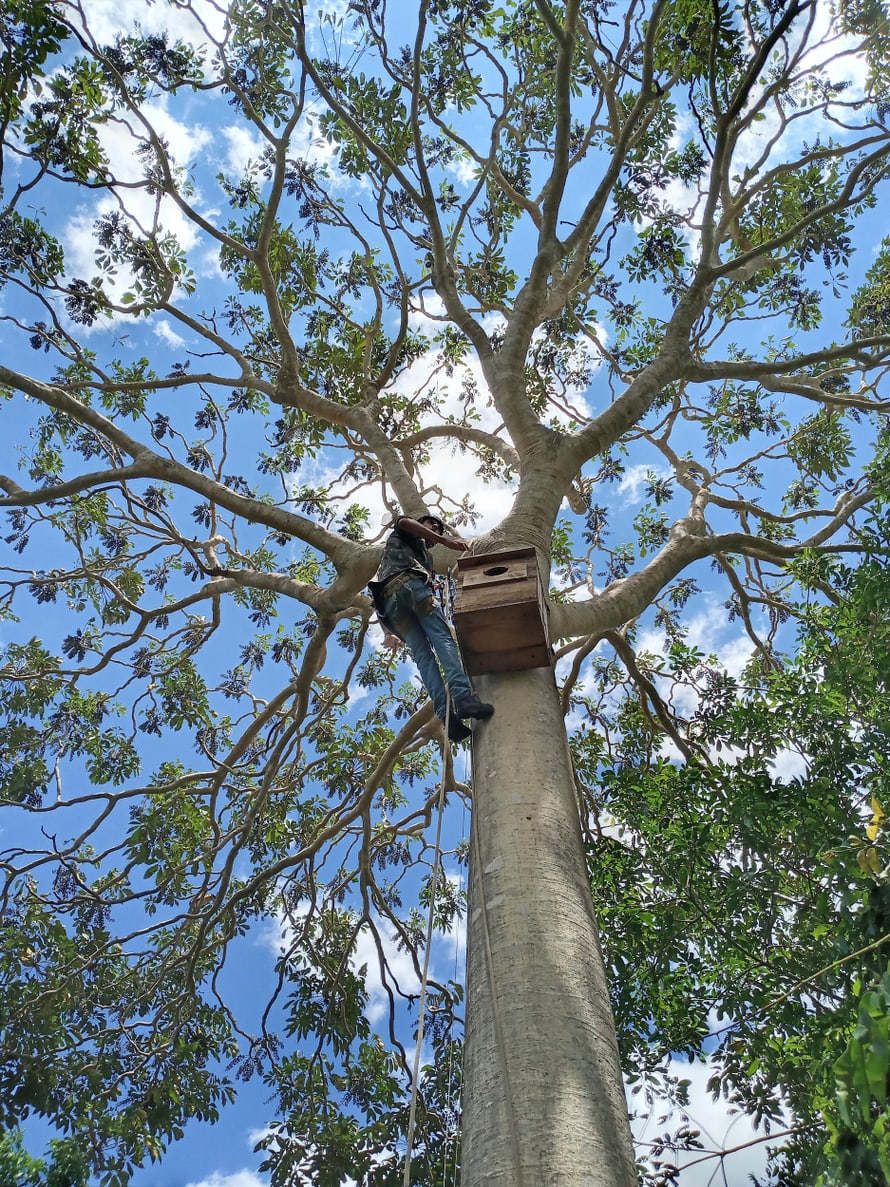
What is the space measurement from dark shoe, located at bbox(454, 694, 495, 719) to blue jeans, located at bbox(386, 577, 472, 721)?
0.33m

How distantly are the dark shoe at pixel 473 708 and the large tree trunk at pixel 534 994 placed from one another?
4.6 inches

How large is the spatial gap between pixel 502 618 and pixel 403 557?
135 centimetres

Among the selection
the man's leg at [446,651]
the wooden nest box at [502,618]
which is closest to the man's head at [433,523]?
the man's leg at [446,651]

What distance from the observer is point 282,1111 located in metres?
6.09

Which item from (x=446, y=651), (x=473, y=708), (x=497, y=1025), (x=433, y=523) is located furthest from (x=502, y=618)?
(x=433, y=523)

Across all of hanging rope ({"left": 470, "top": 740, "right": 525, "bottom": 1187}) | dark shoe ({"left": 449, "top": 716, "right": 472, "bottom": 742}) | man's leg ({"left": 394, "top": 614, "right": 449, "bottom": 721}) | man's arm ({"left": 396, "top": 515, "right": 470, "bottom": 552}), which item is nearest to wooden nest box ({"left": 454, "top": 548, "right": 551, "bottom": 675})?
dark shoe ({"left": 449, "top": 716, "right": 472, "bottom": 742})

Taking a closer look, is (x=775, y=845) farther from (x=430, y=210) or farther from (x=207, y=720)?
(x=207, y=720)

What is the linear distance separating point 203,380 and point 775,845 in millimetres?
5040

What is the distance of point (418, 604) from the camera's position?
435 centimetres

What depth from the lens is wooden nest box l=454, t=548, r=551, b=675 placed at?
3.33 metres

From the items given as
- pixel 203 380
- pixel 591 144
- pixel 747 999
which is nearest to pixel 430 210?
pixel 203 380

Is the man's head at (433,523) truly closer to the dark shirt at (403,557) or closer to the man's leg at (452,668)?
the dark shirt at (403,557)

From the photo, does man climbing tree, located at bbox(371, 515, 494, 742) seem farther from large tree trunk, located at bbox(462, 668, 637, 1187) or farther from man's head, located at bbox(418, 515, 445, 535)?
large tree trunk, located at bbox(462, 668, 637, 1187)

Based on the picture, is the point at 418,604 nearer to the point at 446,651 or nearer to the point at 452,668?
the point at 446,651
